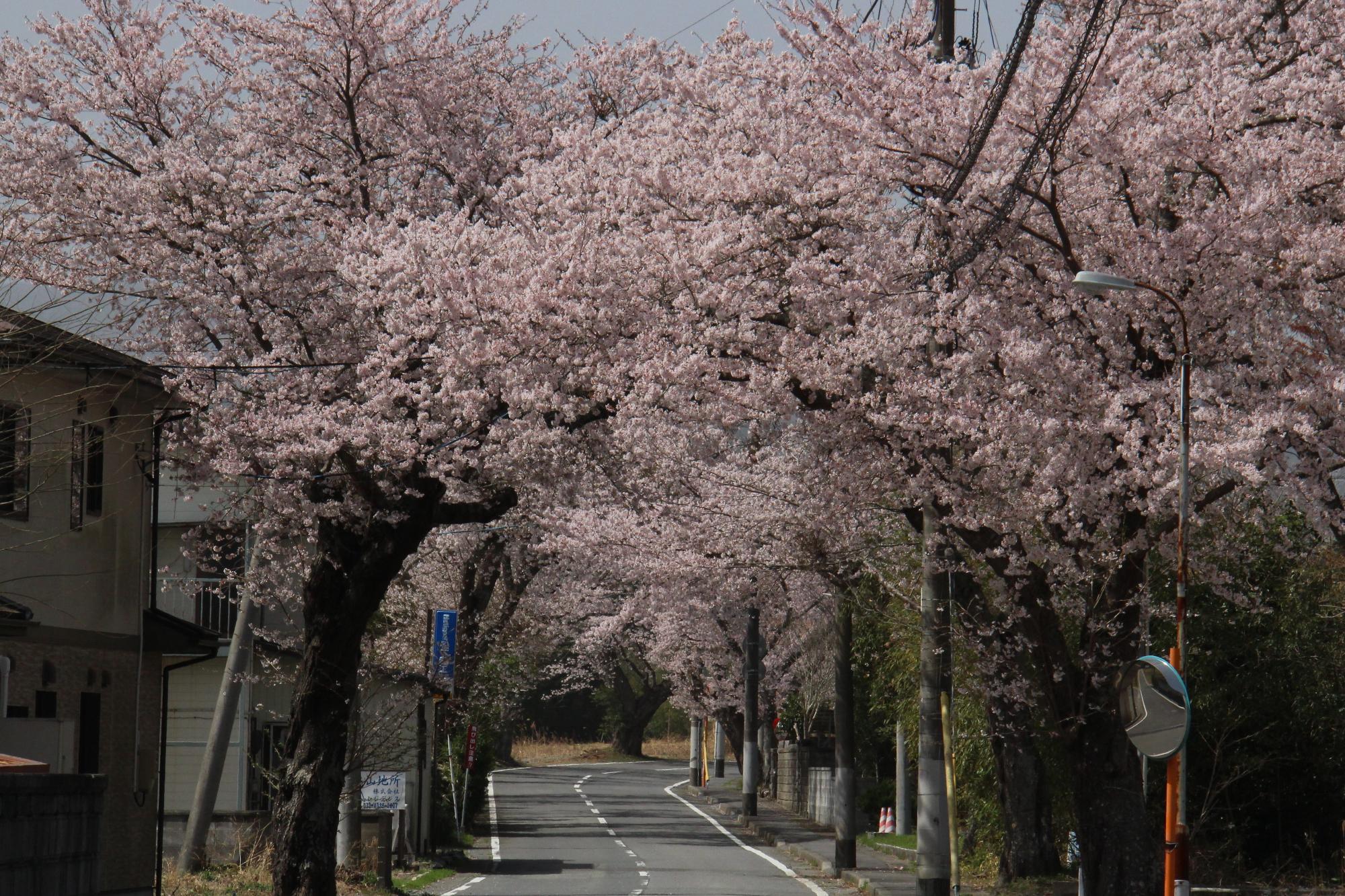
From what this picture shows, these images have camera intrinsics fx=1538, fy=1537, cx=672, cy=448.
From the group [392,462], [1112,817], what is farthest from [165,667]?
[1112,817]

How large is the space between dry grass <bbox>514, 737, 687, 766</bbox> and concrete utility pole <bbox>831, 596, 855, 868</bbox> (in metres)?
53.2

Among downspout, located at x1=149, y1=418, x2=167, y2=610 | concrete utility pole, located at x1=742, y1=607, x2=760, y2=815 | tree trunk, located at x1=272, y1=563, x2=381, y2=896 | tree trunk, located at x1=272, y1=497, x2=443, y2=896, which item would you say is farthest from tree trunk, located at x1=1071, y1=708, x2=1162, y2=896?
concrete utility pole, located at x1=742, y1=607, x2=760, y2=815

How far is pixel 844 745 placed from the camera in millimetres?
26625

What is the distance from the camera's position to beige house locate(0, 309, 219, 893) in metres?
15.6

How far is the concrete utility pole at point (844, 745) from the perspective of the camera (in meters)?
25.4

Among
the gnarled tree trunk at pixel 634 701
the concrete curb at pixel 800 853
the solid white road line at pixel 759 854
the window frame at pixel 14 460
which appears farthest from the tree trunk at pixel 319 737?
the gnarled tree trunk at pixel 634 701

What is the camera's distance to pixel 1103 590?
14297 mm

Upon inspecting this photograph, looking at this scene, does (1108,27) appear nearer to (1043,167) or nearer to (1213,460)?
(1043,167)

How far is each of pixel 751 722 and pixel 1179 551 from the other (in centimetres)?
2689

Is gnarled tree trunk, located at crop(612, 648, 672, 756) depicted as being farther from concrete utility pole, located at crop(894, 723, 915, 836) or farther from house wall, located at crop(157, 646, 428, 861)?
A: house wall, located at crop(157, 646, 428, 861)

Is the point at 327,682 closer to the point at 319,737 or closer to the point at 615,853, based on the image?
the point at 319,737

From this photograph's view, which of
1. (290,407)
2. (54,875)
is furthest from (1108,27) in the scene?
(54,875)

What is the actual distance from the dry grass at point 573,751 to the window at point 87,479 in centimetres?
6208

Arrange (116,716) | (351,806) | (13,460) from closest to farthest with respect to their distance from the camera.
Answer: (13,460), (116,716), (351,806)
